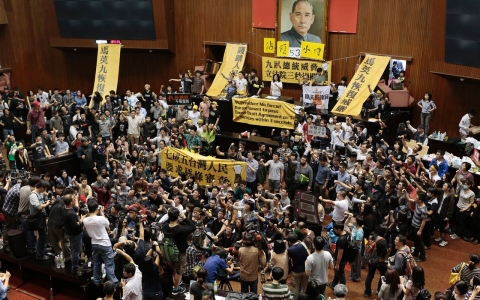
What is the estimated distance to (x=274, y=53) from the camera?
19.8 meters

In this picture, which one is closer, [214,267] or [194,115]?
[214,267]

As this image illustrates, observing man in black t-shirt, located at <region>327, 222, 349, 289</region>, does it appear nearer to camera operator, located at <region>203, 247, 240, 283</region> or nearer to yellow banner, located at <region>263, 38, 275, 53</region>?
camera operator, located at <region>203, 247, 240, 283</region>

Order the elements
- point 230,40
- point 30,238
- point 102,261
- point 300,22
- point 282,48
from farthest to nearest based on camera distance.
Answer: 1. point 230,40
2. point 282,48
3. point 300,22
4. point 30,238
5. point 102,261

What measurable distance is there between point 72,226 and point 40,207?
93 centimetres

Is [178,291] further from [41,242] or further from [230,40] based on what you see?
[230,40]

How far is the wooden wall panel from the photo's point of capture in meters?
16.7

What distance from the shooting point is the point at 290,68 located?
64.3 ft

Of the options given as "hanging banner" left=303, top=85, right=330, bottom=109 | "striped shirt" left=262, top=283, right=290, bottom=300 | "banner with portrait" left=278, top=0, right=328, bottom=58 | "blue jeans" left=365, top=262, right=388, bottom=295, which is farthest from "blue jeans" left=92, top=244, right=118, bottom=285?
"banner with portrait" left=278, top=0, right=328, bottom=58

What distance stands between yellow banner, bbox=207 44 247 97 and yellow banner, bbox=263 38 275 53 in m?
0.78

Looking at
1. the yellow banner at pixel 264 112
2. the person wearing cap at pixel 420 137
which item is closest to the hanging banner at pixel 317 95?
the yellow banner at pixel 264 112

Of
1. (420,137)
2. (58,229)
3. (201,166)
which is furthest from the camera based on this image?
(420,137)

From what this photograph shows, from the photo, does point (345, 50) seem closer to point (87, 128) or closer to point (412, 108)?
point (412, 108)

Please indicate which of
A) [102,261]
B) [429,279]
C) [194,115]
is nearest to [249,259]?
[102,261]

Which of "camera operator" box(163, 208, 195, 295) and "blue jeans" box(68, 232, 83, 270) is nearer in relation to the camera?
"camera operator" box(163, 208, 195, 295)
